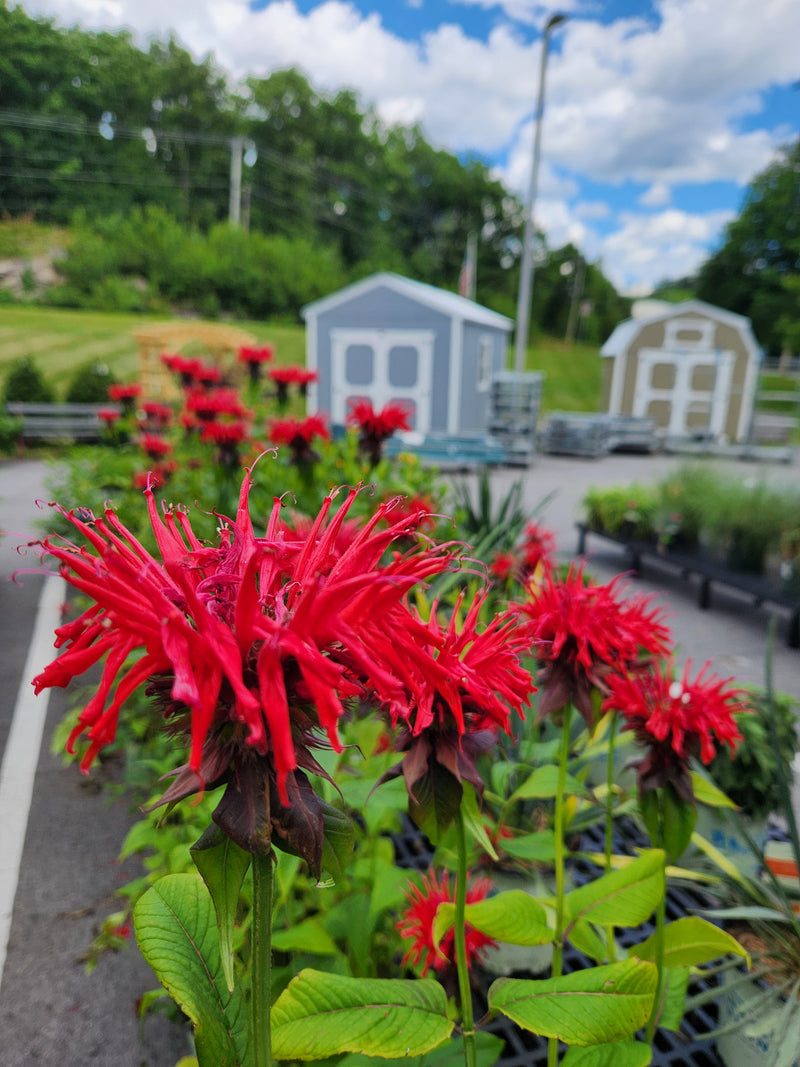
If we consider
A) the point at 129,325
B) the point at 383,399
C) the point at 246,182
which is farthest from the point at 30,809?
the point at 246,182

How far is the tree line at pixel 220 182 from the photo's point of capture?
14820 mm

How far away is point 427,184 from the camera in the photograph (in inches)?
1315

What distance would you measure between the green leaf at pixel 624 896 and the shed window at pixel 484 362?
1226 centimetres

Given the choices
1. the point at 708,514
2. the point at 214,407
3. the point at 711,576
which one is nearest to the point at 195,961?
the point at 214,407

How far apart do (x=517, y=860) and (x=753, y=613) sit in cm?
435

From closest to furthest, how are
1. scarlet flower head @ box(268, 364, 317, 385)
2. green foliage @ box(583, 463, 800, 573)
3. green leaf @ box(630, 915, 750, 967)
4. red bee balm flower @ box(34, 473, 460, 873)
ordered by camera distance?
1. red bee balm flower @ box(34, 473, 460, 873)
2. green leaf @ box(630, 915, 750, 967)
3. scarlet flower head @ box(268, 364, 317, 385)
4. green foliage @ box(583, 463, 800, 573)

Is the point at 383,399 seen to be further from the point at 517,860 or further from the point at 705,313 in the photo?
the point at 517,860

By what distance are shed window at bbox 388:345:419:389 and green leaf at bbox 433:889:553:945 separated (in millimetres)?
11453

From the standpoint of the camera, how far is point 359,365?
472 inches

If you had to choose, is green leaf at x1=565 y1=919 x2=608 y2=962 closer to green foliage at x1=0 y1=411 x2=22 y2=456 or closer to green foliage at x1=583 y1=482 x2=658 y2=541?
green foliage at x1=583 y1=482 x2=658 y2=541

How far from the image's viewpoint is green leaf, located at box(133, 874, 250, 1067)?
0.67m

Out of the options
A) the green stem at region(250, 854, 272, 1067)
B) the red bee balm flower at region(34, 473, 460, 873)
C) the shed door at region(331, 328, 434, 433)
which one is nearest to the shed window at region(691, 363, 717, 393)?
the shed door at region(331, 328, 434, 433)

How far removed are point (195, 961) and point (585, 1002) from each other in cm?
45

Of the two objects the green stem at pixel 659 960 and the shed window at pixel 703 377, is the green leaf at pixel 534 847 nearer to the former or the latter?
the green stem at pixel 659 960
